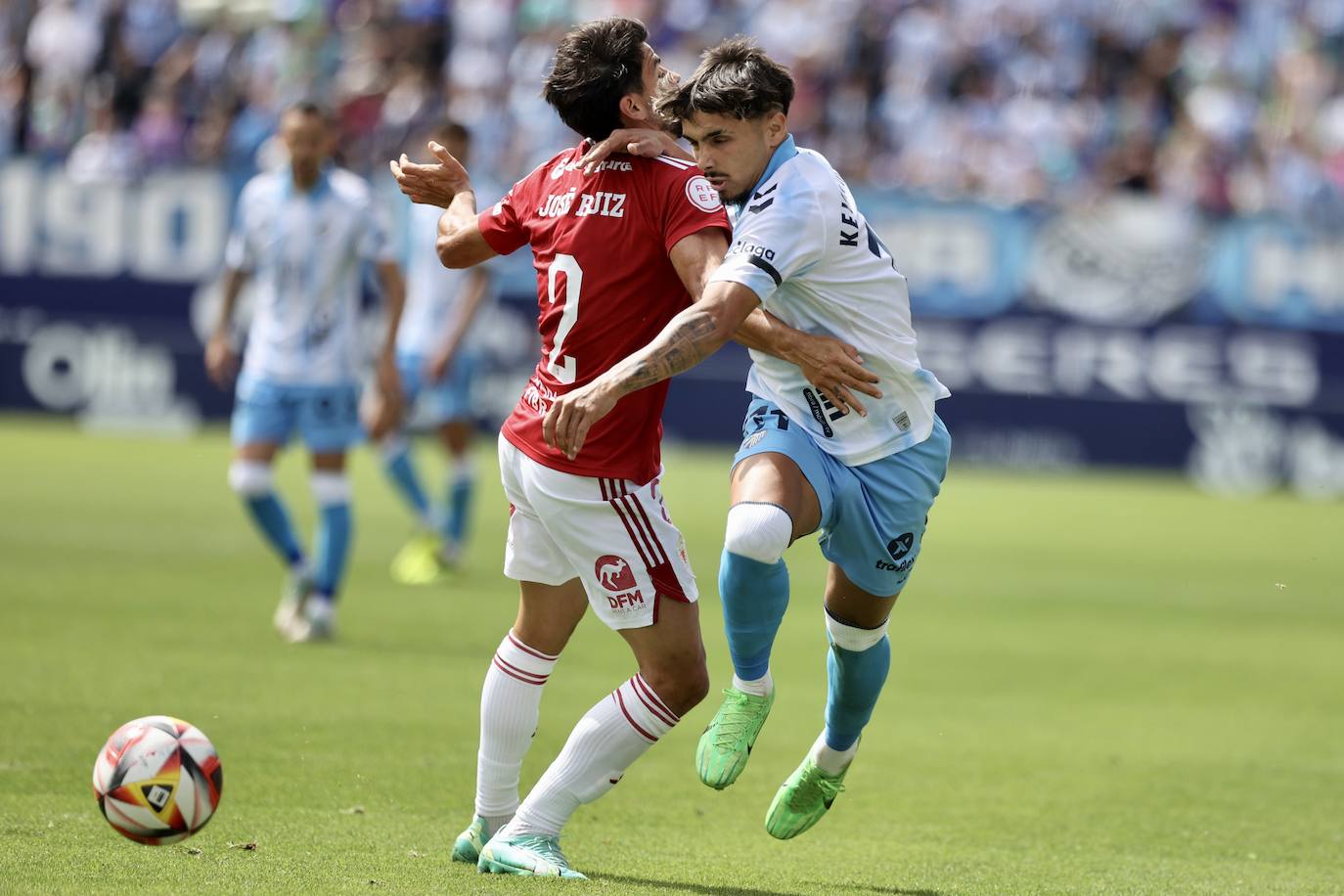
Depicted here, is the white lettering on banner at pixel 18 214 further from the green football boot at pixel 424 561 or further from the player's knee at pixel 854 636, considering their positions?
the player's knee at pixel 854 636

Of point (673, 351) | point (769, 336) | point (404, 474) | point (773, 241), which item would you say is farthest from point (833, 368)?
point (404, 474)

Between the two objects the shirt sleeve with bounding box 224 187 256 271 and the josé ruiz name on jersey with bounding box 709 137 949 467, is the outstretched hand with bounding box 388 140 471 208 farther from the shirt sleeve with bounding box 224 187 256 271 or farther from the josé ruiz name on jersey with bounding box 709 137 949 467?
the shirt sleeve with bounding box 224 187 256 271

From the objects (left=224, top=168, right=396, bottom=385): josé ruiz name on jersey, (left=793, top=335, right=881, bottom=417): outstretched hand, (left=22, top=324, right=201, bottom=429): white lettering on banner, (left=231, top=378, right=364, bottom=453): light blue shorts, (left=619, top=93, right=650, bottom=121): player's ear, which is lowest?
(left=22, top=324, right=201, bottom=429): white lettering on banner

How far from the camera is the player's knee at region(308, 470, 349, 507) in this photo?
9.91 metres

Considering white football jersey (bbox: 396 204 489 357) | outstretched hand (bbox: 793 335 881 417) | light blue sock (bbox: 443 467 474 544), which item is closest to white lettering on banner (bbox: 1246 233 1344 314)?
white football jersey (bbox: 396 204 489 357)

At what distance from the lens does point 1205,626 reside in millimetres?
11812

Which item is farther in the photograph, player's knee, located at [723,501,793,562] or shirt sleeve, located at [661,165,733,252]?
player's knee, located at [723,501,793,562]

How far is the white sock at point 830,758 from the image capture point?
5.95 meters

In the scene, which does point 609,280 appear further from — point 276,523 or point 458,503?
point 458,503

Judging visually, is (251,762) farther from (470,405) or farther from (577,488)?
(470,405)

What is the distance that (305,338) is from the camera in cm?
997

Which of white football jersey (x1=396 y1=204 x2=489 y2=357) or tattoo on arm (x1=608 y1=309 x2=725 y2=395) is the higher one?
tattoo on arm (x1=608 y1=309 x2=725 y2=395)

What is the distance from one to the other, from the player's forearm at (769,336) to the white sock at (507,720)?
3.75 ft

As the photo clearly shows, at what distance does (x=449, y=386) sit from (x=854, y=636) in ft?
24.1
